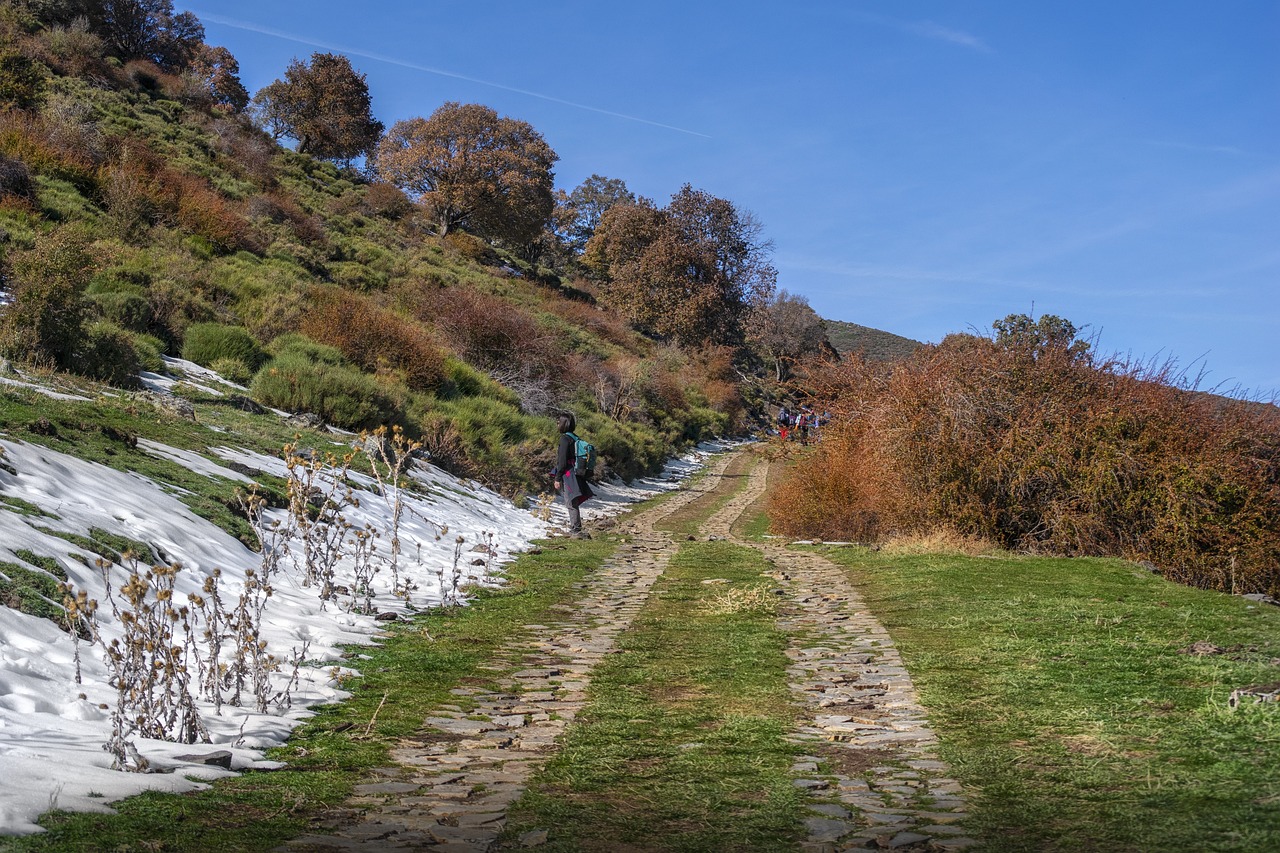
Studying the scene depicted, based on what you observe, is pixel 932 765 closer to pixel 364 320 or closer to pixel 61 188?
pixel 364 320

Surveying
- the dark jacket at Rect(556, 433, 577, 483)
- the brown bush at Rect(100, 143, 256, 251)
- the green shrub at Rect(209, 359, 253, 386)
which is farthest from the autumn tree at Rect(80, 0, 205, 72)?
the dark jacket at Rect(556, 433, 577, 483)

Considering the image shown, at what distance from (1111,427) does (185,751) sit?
39.7 feet

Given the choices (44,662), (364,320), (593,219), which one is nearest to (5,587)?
(44,662)

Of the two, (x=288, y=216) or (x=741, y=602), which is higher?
(x=288, y=216)

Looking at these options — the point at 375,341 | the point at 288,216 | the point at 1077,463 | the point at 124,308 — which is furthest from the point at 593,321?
the point at 1077,463

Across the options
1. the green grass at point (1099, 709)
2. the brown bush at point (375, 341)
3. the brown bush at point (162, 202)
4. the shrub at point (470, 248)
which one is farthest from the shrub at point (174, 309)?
the shrub at point (470, 248)

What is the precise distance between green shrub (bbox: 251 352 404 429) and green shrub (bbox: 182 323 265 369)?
1.93ft

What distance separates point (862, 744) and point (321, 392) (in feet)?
47.8

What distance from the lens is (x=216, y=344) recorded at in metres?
17.9

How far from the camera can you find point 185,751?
439 centimetres

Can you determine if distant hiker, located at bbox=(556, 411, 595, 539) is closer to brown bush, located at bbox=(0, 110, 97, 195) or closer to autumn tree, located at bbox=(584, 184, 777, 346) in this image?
brown bush, located at bbox=(0, 110, 97, 195)

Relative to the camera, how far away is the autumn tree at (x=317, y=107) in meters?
56.1

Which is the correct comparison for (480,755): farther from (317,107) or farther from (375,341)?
(317,107)

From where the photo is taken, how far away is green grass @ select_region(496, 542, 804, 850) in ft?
12.0
